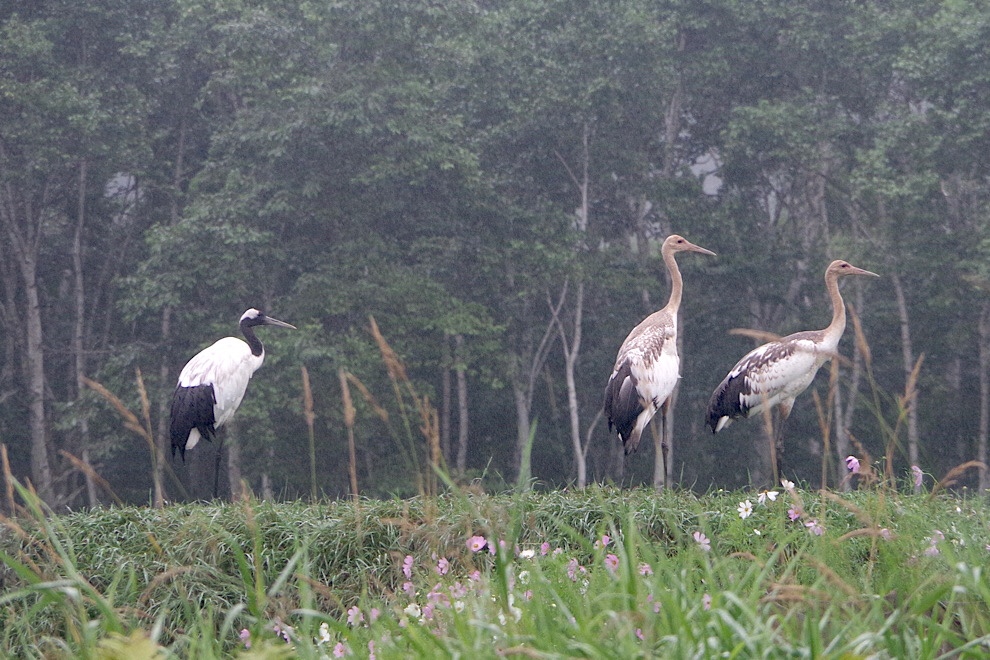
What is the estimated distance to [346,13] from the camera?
2164 centimetres

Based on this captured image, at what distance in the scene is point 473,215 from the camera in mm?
23422

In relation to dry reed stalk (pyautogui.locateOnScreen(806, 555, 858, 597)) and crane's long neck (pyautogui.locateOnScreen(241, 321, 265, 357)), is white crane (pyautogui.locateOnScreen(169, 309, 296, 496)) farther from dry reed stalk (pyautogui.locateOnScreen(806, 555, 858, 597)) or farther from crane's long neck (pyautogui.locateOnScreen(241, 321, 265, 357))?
dry reed stalk (pyautogui.locateOnScreen(806, 555, 858, 597))

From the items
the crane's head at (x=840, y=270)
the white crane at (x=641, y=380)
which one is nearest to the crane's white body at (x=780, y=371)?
the white crane at (x=641, y=380)

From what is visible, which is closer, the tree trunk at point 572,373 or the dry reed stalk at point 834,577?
the dry reed stalk at point 834,577

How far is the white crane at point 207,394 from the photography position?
11062mm

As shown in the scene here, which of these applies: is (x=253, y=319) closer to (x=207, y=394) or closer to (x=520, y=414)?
(x=207, y=394)

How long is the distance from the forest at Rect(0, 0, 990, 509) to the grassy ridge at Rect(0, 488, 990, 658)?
12592 millimetres

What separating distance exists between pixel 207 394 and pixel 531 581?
757cm

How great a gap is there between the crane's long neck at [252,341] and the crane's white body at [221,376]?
0.51m

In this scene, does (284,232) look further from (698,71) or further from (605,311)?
(698,71)

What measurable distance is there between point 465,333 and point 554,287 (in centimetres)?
282

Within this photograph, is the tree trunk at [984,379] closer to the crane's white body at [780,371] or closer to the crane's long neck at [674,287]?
the crane's long neck at [674,287]

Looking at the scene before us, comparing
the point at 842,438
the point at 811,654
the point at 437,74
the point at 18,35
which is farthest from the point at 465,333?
the point at 811,654

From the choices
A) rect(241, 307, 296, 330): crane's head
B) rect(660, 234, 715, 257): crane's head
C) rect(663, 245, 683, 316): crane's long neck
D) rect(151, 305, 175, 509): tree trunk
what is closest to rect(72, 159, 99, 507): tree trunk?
rect(151, 305, 175, 509): tree trunk
